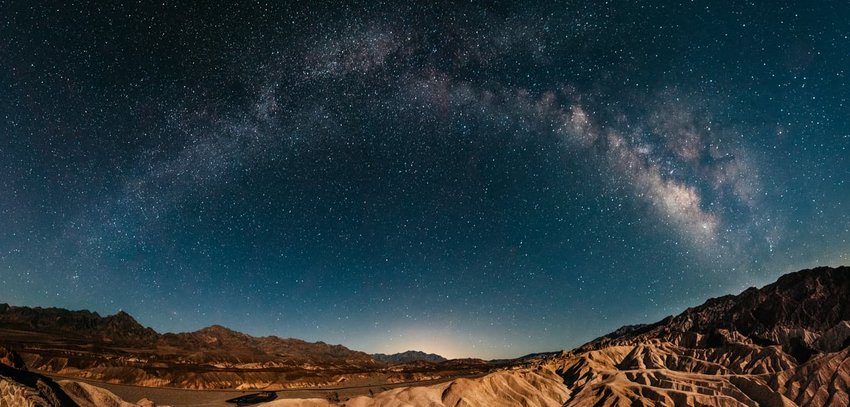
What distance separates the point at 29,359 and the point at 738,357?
171 m

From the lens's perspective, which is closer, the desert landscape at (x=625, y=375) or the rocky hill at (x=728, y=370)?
the desert landscape at (x=625, y=375)

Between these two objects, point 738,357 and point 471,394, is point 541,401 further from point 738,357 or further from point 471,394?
point 738,357

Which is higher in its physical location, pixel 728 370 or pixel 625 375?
pixel 728 370

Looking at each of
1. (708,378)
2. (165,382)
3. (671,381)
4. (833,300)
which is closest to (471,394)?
(671,381)

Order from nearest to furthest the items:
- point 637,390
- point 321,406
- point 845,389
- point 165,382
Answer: point 321,406 → point 845,389 → point 637,390 → point 165,382

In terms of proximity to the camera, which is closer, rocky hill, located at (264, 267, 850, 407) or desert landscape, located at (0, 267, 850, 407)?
desert landscape, located at (0, 267, 850, 407)

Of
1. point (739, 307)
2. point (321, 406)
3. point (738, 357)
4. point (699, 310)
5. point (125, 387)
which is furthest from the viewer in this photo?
point (699, 310)

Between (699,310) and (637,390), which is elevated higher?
(699,310)

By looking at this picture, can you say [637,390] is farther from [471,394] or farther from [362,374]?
[362,374]

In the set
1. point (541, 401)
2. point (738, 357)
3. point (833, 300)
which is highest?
point (833, 300)

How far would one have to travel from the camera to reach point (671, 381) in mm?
69188

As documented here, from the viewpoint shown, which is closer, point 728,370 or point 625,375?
point 625,375

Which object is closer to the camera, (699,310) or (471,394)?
(471,394)

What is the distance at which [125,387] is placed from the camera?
348 ft
